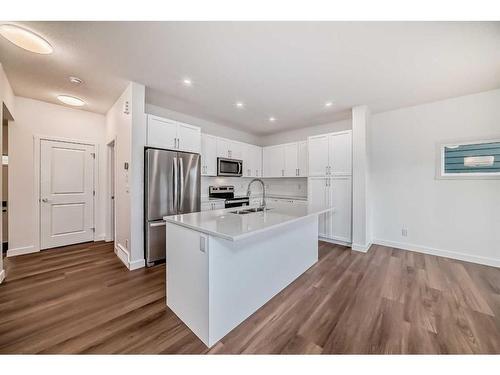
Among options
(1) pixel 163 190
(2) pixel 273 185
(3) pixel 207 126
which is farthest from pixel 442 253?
(3) pixel 207 126

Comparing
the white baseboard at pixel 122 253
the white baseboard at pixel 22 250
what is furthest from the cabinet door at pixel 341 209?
the white baseboard at pixel 22 250

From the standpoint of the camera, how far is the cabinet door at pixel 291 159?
4910mm

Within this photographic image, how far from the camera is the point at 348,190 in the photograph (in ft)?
12.7

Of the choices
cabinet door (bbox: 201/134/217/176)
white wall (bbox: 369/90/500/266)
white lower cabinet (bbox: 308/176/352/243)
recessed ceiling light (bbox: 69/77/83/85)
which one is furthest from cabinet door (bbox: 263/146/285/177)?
recessed ceiling light (bbox: 69/77/83/85)

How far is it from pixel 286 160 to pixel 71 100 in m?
4.49

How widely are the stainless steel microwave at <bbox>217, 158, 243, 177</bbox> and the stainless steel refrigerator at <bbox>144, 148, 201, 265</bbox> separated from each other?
3.53 ft

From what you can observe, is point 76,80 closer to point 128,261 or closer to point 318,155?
point 128,261

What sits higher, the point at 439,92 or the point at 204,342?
the point at 439,92

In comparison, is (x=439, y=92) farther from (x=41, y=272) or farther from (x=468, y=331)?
(x=41, y=272)

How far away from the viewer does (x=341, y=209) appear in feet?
13.0

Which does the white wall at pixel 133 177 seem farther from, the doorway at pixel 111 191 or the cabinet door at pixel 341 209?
the cabinet door at pixel 341 209

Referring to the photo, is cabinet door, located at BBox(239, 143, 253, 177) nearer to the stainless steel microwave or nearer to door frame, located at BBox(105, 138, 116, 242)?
the stainless steel microwave
